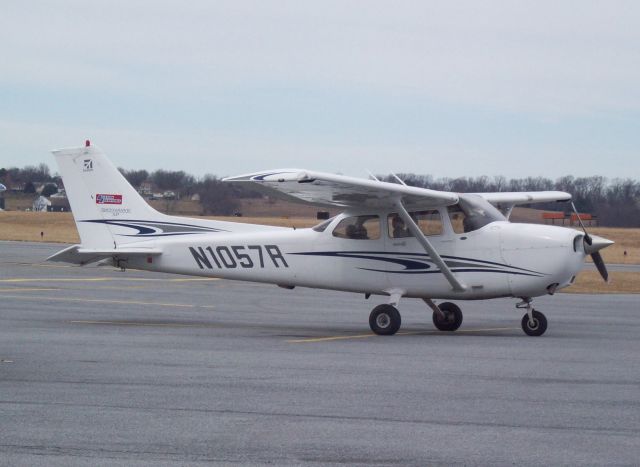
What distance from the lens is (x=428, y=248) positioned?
1537 centimetres

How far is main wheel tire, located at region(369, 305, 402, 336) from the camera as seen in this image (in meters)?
15.3

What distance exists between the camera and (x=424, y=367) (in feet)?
37.6

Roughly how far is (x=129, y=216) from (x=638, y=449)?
11.8 meters

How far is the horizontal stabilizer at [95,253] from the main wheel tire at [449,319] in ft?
15.7

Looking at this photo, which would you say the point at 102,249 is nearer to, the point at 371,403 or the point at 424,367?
the point at 424,367

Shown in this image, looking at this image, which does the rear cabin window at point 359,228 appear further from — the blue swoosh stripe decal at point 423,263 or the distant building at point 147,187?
the distant building at point 147,187

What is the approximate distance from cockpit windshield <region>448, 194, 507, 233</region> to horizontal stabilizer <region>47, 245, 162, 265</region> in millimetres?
5007

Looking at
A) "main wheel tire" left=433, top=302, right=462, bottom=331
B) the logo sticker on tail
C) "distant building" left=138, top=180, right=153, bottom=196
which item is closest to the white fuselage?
"main wheel tire" left=433, top=302, right=462, bottom=331

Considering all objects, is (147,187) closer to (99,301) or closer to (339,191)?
(99,301)

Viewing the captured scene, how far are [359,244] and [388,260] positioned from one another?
57 centimetres

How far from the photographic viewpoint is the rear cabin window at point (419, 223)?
1597cm

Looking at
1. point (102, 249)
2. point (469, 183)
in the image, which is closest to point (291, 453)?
point (102, 249)

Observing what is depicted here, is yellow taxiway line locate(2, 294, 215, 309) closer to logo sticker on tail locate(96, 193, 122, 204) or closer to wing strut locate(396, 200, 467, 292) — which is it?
logo sticker on tail locate(96, 193, 122, 204)

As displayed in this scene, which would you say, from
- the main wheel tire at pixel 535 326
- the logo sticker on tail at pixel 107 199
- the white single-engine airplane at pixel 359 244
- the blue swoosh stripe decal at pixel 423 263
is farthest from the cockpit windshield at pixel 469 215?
the logo sticker on tail at pixel 107 199
